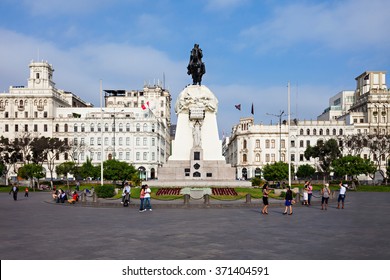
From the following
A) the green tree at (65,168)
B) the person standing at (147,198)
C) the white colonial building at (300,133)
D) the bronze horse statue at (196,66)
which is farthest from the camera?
the white colonial building at (300,133)

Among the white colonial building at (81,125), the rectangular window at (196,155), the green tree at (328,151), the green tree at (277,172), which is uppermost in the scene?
the white colonial building at (81,125)

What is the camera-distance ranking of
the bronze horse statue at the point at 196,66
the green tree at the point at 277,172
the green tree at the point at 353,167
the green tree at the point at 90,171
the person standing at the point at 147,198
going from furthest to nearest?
the green tree at the point at 90,171
the green tree at the point at 353,167
the green tree at the point at 277,172
the bronze horse statue at the point at 196,66
the person standing at the point at 147,198

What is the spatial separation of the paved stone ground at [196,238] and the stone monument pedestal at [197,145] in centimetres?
2503

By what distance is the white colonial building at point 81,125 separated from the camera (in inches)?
4218

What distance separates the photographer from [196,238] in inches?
659

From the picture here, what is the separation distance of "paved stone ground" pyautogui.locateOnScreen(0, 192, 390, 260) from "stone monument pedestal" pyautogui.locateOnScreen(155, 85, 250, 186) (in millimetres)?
25028

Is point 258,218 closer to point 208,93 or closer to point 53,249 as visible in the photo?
point 53,249

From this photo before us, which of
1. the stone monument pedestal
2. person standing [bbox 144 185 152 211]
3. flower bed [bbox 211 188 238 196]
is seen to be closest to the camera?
person standing [bbox 144 185 152 211]

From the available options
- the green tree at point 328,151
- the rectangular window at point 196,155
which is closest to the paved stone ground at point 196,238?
the rectangular window at point 196,155

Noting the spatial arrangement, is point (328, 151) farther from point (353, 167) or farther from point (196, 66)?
point (196, 66)

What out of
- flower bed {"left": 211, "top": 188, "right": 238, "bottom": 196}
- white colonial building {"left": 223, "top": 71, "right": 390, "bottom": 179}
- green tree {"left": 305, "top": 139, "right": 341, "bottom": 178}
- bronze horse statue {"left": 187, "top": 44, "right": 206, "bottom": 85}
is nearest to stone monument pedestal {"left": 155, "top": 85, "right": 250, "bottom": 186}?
bronze horse statue {"left": 187, "top": 44, "right": 206, "bottom": 85}

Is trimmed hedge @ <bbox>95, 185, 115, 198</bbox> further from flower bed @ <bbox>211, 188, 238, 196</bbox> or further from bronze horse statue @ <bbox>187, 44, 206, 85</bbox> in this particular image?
bronze horse statue @ <bbox>187, 44, 206, 85</bbox>

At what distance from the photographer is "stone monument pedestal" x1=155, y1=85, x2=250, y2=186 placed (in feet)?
165

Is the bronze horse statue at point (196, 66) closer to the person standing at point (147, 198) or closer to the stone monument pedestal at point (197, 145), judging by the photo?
the stone monument pedestal at point (197, 145)
